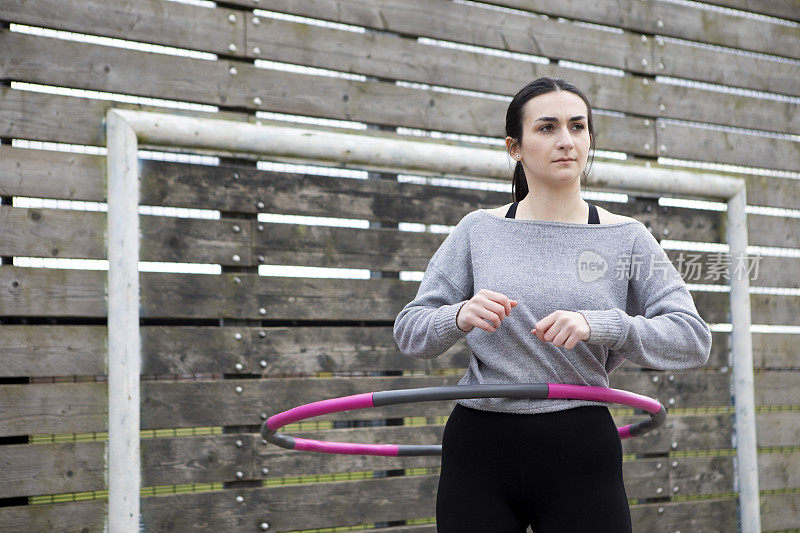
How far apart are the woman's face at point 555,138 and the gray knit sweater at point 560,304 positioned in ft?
0.42

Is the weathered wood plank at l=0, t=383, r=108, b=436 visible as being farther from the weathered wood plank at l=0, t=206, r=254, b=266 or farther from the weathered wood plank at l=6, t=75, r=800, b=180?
the weathered wood plank at l=6, t=75, r=800, b=180

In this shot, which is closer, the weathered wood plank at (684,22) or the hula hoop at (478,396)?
the hula hoop at (478,396)

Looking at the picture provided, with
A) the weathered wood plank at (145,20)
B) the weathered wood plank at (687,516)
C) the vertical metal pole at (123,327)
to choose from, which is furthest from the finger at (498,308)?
the weathered wood plank at (687,516)

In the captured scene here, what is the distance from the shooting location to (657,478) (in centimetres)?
505

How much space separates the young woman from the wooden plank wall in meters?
2.09

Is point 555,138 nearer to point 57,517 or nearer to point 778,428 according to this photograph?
point 57,517

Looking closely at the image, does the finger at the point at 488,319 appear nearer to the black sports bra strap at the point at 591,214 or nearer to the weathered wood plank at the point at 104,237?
the black sports bra strap at the point at 591,214

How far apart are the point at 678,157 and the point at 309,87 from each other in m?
2.53

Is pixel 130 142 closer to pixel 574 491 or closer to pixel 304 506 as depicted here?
pixel 304 506

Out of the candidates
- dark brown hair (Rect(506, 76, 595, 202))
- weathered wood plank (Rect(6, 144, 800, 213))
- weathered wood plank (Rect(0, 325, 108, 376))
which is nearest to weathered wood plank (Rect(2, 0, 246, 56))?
weathered wood plank (Rect(6, 144, 800, 213))

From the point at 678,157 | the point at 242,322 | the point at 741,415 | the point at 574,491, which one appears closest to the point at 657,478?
the point at 741,415

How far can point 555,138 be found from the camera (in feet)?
6.74

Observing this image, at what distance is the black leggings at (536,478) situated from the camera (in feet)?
6.15

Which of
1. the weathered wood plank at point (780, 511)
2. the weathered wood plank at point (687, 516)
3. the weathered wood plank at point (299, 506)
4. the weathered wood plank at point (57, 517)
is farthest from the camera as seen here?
the weathered wood plank at point (780, 511)
